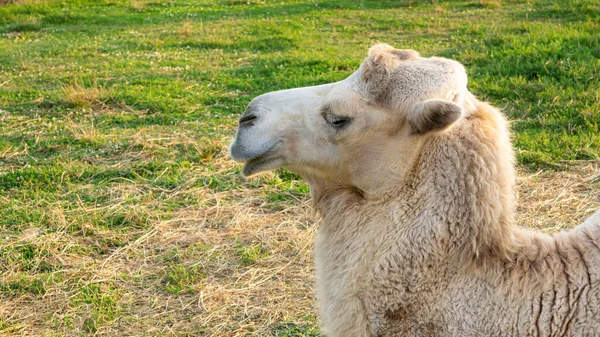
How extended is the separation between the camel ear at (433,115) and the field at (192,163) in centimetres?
189

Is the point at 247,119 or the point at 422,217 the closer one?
the point at 422,217

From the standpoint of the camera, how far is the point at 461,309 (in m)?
2.88

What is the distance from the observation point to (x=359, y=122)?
3.13 m

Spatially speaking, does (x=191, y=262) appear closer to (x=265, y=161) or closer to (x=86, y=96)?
(x=265, y=161)

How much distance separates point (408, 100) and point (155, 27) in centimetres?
1286

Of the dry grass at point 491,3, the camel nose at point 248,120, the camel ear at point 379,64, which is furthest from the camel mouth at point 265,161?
the dry grass at point 491,3

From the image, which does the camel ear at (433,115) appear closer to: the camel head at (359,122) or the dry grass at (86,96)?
the camel head at (359,122)

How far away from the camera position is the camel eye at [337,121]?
3.16 meters

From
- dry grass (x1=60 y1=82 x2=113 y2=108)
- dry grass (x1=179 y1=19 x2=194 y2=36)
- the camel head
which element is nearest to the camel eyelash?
the camel head

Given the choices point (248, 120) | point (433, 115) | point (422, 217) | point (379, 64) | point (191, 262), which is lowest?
point (191, 262)

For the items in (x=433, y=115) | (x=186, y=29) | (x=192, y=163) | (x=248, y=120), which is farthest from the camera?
(x=186, y=29)

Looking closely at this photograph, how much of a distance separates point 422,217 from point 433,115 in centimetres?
42

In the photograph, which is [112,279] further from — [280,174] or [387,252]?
[387,252]

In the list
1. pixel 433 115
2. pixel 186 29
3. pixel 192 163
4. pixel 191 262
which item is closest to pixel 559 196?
pixel 191 262
